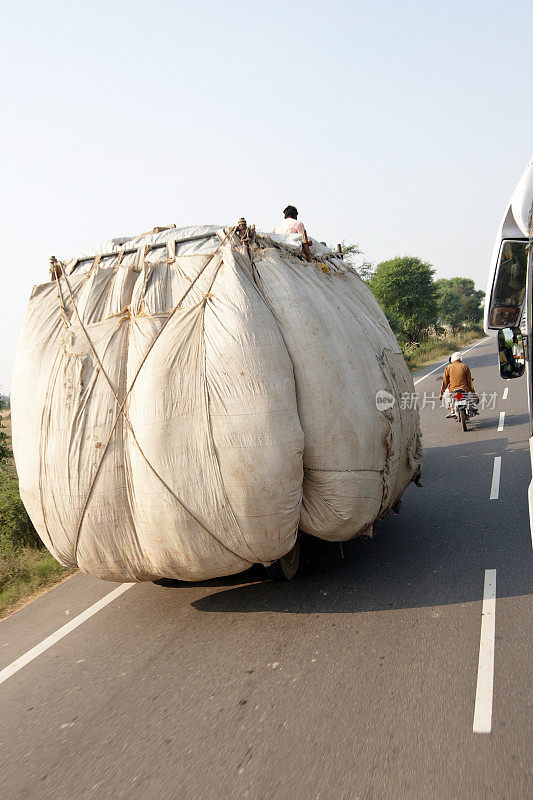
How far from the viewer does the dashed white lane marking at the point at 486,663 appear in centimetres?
370

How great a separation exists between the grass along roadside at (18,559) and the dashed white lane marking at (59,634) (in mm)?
1024

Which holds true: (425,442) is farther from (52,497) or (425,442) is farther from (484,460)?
(52,497)

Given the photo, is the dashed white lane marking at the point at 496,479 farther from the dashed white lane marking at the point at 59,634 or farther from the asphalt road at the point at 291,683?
the dashed white lane marking at the point at 59,634

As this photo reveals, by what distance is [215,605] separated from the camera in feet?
19.0

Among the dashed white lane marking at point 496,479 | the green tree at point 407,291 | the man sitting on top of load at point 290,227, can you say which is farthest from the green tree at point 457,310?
the man sitting on top of load at point 290,227

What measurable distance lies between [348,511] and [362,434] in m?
0.63

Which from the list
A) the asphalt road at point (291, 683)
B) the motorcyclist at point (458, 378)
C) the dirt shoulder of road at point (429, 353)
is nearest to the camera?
the asphalt road at point (291, 683)

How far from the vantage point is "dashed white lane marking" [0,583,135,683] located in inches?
200

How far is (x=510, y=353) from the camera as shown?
593 centimetres

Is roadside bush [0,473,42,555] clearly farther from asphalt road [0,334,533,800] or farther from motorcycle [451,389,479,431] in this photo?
motorcycle [451,389,479,431]

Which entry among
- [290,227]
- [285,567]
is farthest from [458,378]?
[285,567]

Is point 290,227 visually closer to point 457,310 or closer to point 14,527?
point 14,527

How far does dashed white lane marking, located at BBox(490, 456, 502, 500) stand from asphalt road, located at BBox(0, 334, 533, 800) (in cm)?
157

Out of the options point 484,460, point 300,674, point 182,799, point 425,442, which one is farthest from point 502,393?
point 182,799
